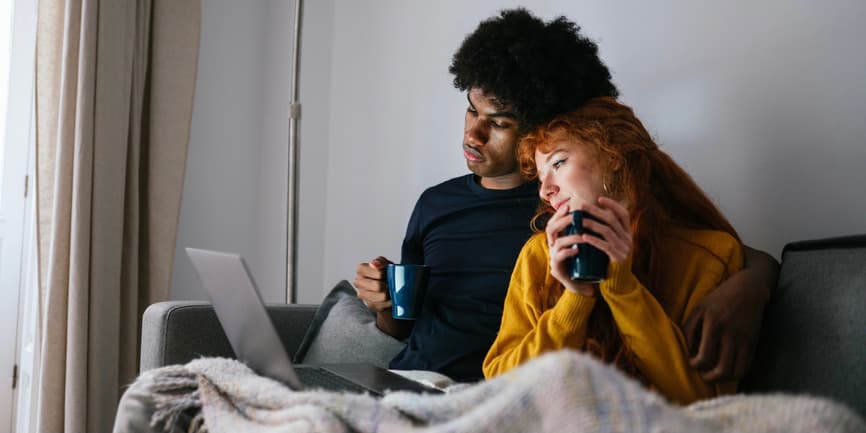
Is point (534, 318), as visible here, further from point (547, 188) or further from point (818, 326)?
point (818, 326)

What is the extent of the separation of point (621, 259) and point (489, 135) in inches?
22.4

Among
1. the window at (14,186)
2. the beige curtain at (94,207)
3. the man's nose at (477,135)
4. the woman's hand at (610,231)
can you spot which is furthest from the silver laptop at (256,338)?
the window at (14,186)

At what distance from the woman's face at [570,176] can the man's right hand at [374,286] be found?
485 mm

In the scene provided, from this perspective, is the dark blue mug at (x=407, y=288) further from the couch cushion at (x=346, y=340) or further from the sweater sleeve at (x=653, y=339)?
the sweater sleeve at (x=653, y=339)

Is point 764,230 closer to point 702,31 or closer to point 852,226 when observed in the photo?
point 852,226

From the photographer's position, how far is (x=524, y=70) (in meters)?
1.36

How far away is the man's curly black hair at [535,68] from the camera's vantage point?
1.33m

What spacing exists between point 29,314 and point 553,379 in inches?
84.7

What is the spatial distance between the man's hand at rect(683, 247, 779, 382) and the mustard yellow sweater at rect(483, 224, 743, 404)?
Answer: 0.03 metres

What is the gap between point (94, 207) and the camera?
2.08 m

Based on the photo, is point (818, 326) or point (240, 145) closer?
point (818, 326)

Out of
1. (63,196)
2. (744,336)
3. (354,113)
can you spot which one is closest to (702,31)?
(744,336)

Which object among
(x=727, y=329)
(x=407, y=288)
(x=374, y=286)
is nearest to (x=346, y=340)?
(x=374, y=286)

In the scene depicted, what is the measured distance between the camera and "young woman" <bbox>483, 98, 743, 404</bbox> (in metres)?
0.98
